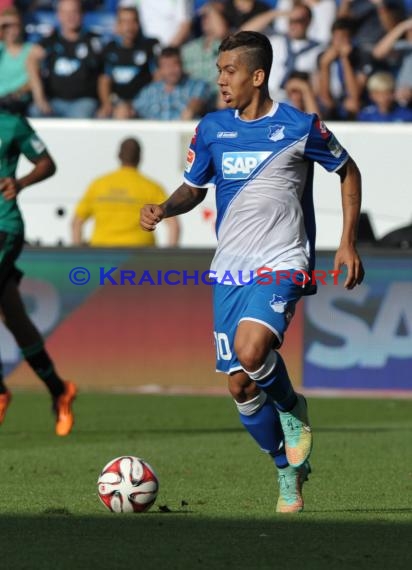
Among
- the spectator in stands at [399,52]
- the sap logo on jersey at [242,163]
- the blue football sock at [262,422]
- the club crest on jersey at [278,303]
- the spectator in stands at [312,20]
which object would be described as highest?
the sap logo on jersey at [242,163]

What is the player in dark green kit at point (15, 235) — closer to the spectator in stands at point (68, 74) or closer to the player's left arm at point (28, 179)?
the player's left arm at point (28, 179)

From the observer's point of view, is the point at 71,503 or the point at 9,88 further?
the point at 9,88

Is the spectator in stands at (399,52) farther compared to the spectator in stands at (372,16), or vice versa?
the spectator in stands at (372,16)

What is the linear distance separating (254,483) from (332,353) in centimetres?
623

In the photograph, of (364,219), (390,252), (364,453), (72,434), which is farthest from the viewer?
(364,219)

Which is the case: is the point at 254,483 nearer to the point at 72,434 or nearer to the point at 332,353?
the point at 72,434

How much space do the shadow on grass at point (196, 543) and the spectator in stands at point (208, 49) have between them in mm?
11664

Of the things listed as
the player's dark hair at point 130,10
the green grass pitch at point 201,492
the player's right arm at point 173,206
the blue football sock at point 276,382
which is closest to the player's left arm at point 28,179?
the green grass pitch at point 201,492

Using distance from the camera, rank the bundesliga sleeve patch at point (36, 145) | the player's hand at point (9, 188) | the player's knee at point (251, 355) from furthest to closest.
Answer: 1. the bundesliga sleeve patch at point (36, 145)
2. the player's hand at point (9, 188)
3. the player's knee at point (251, 355)

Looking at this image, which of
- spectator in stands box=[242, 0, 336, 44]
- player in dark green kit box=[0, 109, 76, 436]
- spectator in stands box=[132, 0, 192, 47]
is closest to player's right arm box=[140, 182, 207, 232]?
player in dark green kit box=[0, 109, 76, 436]

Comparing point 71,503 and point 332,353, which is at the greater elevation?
point 71,503

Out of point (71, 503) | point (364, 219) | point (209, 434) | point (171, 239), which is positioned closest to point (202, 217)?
point (171, 239)

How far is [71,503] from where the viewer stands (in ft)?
24.9

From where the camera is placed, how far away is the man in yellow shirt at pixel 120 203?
15430 mm
